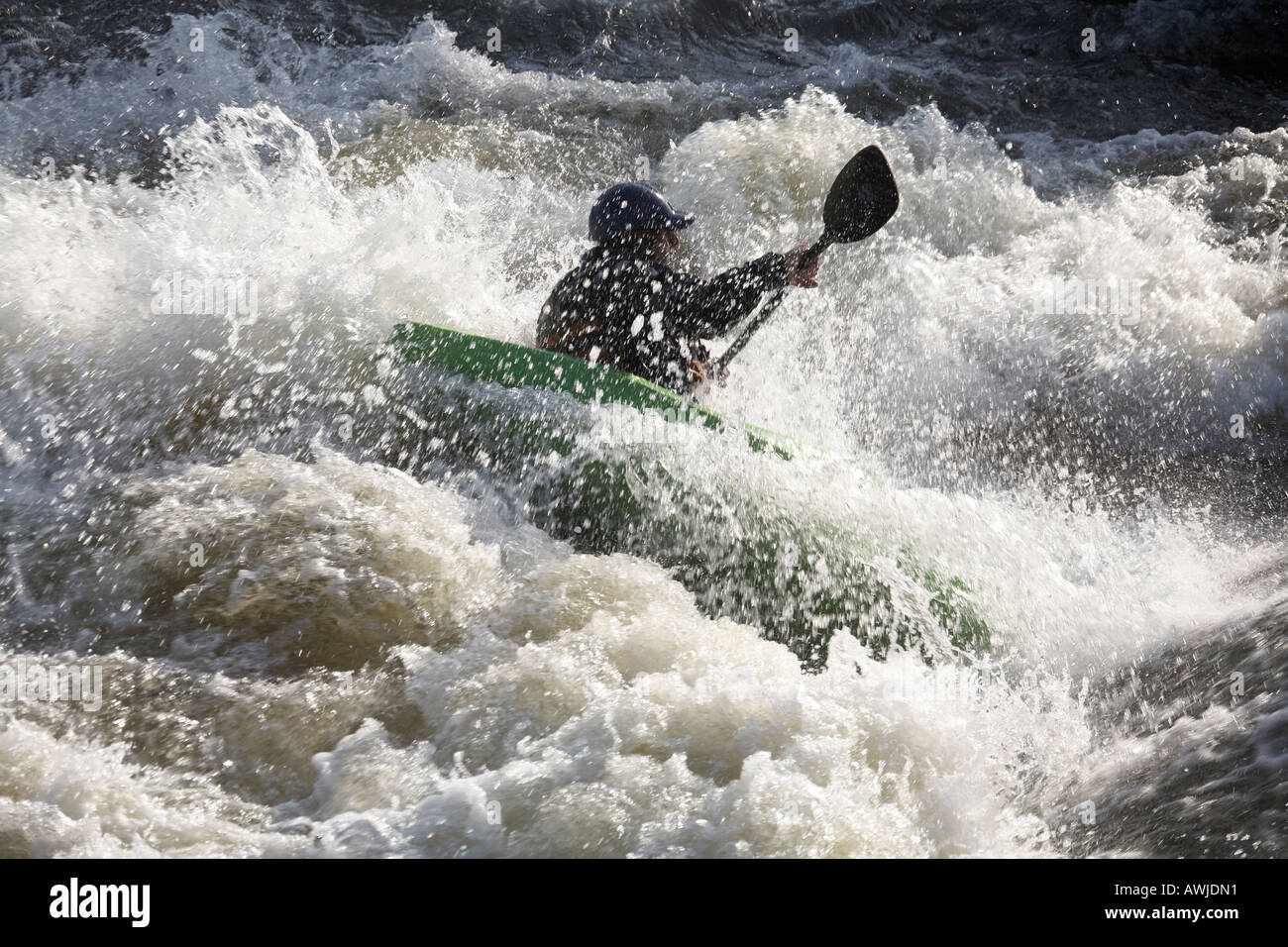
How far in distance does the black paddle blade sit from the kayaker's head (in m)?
0.61

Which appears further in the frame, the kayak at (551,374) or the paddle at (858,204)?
the paddle at (858,204)

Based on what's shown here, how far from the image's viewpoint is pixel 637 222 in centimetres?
377

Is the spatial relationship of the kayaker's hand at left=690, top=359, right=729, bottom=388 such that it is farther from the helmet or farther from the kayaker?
the helmet

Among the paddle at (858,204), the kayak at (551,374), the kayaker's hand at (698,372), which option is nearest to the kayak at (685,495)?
the kayak at (551,374)

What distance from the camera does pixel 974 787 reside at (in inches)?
85.0

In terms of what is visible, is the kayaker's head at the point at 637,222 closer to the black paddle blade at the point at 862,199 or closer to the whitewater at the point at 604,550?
the black paddle blade at the point at 862,199

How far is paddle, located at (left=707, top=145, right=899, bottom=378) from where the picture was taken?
12.5 ft

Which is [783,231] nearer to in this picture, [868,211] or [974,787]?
[868,211]

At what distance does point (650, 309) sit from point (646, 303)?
1.0 inches

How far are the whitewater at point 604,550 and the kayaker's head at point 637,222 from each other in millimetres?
765

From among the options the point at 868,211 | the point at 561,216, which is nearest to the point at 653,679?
the point at 868,211

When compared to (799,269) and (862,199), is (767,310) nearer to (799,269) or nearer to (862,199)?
(799,269)

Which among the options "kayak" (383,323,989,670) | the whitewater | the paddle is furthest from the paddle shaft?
"kayak" (383,323,989,670)

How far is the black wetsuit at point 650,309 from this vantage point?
11.8 feet
